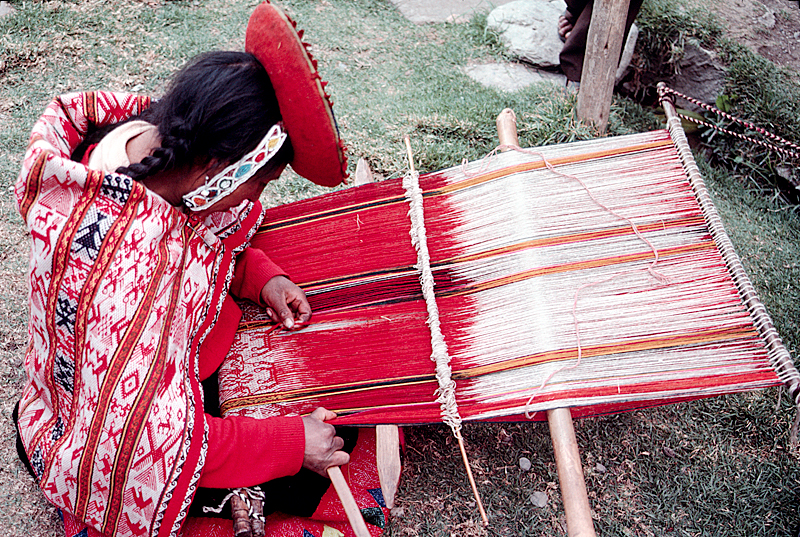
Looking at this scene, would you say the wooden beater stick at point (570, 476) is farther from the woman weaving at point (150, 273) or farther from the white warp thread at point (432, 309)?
the woman weaving at point (150, 273)

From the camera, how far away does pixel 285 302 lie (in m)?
2.00

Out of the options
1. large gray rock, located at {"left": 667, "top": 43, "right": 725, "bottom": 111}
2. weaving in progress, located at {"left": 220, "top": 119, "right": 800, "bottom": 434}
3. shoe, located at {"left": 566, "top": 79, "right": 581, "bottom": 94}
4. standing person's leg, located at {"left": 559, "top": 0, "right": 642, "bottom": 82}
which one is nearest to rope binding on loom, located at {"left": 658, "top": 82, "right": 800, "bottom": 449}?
weaving in progress, located at {"left": 220, "top": 119, "right": 800, "bottom": 434}

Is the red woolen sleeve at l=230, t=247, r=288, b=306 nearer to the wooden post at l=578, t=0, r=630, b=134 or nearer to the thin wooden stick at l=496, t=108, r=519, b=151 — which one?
the thin wooden stick at l=496, t=108, r=519, b=151

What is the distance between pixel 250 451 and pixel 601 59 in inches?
95.7

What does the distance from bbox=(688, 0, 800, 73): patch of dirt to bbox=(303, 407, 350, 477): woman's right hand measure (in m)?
3.56

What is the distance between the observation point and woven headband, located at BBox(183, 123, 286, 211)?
1.40m

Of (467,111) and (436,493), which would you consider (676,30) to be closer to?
(467,111)

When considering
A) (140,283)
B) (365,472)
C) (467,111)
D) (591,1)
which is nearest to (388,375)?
(365,472)

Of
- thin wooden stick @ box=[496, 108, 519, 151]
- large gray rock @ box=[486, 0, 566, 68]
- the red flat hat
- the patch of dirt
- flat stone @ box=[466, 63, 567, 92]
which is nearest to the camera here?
the red flat hat

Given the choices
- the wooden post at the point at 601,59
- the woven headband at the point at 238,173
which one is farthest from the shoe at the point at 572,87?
the woven headband at the point at 238,173

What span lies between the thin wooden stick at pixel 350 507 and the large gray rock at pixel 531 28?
3319 mm

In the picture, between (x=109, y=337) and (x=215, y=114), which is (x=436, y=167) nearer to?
(x=215, y=114)

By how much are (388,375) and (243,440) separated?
0.47 metres

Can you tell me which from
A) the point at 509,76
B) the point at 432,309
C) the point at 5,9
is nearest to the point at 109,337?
the point at 432,309
